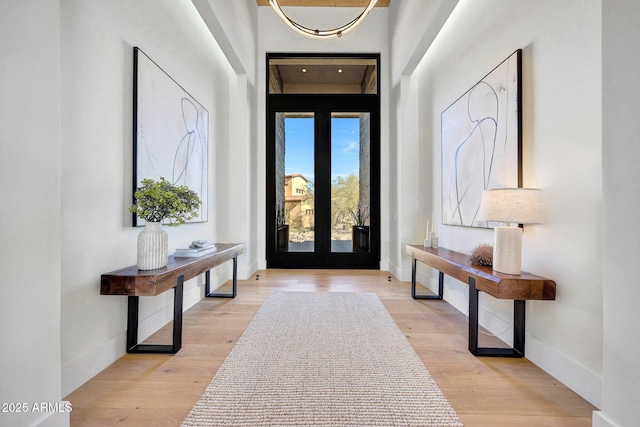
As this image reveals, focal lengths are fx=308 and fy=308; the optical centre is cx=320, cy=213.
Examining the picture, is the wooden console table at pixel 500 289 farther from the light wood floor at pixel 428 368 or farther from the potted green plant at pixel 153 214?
the potted green plant at pixel 153 214

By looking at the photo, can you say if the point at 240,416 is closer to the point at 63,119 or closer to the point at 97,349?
the point at 97,349

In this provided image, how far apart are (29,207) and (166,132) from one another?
166 cm

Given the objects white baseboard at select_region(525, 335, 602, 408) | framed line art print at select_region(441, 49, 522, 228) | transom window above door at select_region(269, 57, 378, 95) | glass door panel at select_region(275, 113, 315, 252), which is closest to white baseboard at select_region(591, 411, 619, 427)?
white baseboard at select_region(525, 335, 602, 408)

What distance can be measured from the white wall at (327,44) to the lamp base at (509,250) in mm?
3021

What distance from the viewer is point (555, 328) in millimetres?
1817

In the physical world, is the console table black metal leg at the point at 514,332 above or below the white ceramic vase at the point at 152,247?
below

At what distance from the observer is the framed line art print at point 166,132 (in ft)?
7.25

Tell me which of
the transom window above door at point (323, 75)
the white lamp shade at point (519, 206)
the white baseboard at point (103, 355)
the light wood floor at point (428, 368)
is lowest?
the light wood floor at point (428, 368)

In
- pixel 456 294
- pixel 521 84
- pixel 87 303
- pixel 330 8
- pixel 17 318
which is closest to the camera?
pixel 17 318

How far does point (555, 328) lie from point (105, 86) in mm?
3097

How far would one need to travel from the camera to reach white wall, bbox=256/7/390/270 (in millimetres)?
5012

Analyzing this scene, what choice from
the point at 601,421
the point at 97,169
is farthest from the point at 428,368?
the point at 97,169

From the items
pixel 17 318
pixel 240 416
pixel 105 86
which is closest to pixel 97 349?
pixel 17 318

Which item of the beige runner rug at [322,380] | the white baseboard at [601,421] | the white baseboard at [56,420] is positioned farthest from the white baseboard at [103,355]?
the white baseboard at [601,421]
